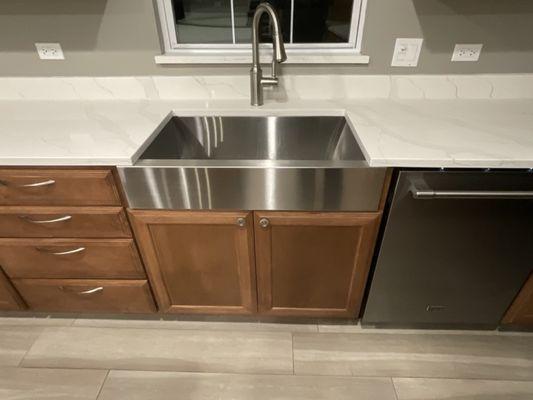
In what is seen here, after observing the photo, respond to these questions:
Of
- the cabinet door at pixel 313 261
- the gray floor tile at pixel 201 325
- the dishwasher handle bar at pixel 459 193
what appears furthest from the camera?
the gray floor tile at pixel 201 325

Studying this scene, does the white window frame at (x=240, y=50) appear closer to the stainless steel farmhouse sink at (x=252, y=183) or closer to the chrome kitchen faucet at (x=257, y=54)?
the chrome kitchen faucet at (x=257, y=54)

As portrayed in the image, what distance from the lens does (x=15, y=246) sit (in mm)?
1203

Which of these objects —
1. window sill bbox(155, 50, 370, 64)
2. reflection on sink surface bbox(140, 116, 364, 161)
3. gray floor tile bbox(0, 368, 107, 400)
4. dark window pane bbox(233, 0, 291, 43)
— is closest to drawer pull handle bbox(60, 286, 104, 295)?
gray floor tile bbox(0, 368, 107, 400)

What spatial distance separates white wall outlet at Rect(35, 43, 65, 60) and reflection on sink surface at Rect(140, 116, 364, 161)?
61 centimetres

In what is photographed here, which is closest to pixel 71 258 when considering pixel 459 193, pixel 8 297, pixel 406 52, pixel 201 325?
pixel 8 297

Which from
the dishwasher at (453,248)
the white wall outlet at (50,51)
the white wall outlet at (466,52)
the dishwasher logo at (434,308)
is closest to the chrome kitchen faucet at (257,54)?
the dishwasher at (453,248)

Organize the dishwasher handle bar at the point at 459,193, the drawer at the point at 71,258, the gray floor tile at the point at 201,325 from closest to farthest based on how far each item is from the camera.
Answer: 1. the dishwasher handle bar at the point at 459,193
2. the drawer at the point at 71,258
3. the gray floor tile at the point at 201,325

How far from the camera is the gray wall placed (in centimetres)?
127

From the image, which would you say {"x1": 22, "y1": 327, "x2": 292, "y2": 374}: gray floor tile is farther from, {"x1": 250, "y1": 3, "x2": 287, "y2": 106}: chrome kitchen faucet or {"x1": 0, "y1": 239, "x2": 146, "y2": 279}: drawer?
{"x1": 250, "y1": 3, "x2": 287, "y2": 106}: chrome kitchen faucet

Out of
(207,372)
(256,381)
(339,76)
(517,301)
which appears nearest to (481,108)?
(339,76)

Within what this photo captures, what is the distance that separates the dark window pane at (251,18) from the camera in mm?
1371

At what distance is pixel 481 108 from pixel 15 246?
2001mm

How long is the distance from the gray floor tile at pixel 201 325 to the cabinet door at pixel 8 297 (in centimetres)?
26

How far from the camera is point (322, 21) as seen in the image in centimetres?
139
